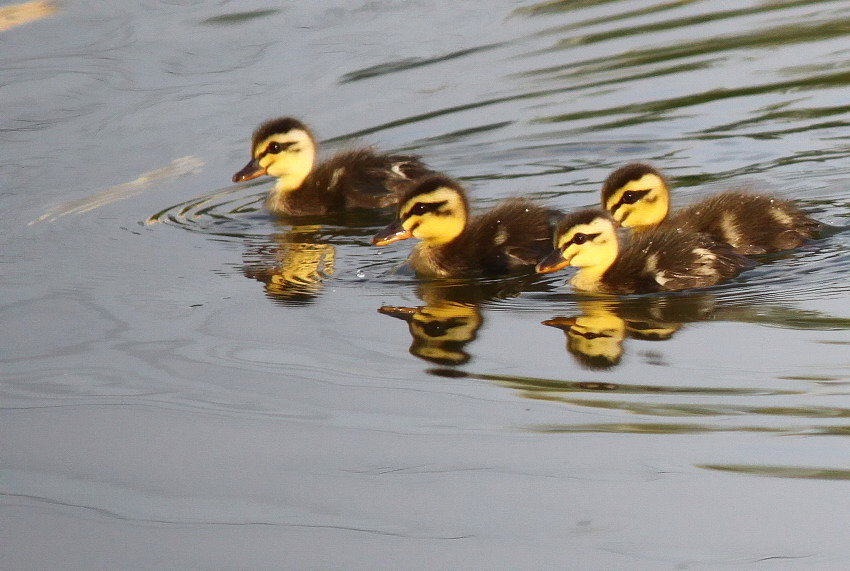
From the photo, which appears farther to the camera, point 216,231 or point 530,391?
point 216,231

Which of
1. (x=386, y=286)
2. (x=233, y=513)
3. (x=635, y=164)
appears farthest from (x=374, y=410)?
(x=635, y=164)

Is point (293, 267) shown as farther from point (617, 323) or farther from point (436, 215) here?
point (617, 323)

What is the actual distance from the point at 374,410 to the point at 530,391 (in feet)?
1.28

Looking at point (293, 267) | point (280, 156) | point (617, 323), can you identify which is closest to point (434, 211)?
point (293, 267)

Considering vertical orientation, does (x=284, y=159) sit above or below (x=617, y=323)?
above

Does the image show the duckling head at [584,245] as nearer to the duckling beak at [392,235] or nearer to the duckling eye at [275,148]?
the duckling beak at [392,235]

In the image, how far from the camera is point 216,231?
5730mm

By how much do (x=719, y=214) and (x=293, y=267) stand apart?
1.50 metres

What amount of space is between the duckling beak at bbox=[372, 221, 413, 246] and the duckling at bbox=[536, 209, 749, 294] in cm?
64

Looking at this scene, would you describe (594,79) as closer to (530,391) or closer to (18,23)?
(18,23)

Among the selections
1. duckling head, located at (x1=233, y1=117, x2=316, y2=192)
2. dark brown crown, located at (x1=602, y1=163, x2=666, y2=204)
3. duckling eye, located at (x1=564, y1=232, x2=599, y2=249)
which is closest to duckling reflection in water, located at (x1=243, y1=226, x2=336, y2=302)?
duckling head, located at (x1=233, y1=117, x2=316, y2=192)

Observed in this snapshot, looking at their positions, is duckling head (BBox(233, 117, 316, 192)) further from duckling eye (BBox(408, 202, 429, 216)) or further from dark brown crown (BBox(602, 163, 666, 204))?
dark brown crown (BBox(602, 163, 666, 204))

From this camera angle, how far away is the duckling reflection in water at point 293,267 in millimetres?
4703

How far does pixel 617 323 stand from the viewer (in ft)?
13.7
